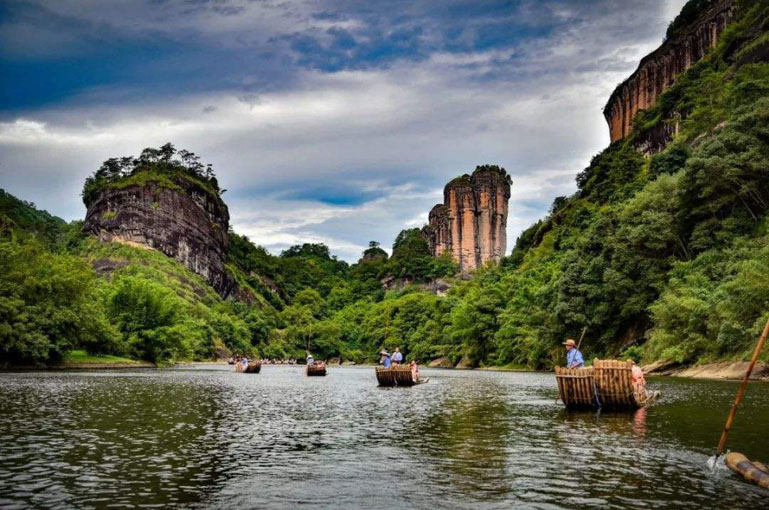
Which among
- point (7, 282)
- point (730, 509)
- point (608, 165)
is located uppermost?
point (608, 165)

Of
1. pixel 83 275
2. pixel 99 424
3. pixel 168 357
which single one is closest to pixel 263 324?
pixel 168 357

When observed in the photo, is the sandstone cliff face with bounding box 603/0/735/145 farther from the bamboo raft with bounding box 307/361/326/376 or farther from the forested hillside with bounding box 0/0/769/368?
the bamboo raft with bounding box 307/361/326/376

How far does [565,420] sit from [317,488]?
44.9ft

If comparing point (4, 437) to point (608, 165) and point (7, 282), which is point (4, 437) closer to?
point (7, 282)

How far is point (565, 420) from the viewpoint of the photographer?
77.7 feet

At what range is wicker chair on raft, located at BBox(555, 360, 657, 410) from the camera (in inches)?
1030

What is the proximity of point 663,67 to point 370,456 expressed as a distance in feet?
471

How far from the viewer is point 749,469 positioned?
42.8 feet

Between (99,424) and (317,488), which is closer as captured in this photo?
(317,488)

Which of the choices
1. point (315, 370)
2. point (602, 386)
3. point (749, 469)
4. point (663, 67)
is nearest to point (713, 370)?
point (602, 386)

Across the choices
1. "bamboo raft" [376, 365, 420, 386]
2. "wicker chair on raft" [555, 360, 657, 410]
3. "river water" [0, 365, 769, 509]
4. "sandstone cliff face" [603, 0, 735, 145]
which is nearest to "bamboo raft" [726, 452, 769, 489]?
"river water" [0, 365, 769, 509]

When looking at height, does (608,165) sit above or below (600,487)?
above

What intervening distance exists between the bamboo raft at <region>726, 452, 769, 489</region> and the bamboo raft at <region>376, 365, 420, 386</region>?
34279mm

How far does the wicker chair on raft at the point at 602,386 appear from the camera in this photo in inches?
1030
